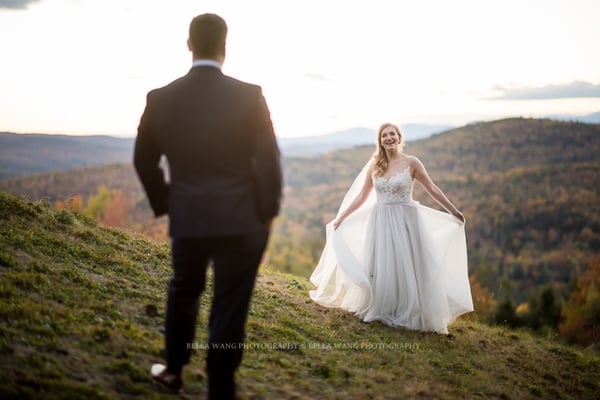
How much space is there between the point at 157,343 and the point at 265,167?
253cm

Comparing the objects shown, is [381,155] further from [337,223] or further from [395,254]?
[395,254]

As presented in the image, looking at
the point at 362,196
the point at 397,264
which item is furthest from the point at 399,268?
the point at 362,196

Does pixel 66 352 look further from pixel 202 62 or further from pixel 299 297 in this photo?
pixel 299 297

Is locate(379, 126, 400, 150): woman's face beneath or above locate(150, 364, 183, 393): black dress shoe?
above

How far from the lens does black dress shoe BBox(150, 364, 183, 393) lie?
395 cm

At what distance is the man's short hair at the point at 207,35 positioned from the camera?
334cm

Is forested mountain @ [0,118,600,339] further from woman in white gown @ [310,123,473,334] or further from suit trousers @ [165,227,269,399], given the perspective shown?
suit trousers @ [165,227,269,399]

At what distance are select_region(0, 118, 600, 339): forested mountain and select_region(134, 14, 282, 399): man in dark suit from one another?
67.3 metres

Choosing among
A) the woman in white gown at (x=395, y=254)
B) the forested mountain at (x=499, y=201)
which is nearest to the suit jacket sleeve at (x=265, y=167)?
the woman in white gown at (x=395, y=254)

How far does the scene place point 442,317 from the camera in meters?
7.77

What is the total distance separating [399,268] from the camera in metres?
7.84

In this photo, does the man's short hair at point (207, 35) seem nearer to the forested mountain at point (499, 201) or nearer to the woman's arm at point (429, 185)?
the woman's arm at point (429, 185)

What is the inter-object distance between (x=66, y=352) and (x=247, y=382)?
1.60 meters

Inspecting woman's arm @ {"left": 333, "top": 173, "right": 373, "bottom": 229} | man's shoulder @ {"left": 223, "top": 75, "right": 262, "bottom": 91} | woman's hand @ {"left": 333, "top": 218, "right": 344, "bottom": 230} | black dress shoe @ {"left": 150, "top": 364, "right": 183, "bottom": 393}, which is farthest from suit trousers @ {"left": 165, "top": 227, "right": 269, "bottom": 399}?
woman's arm @ {"left": 333, "top": 173, "right": 373, "bottom": 229}
